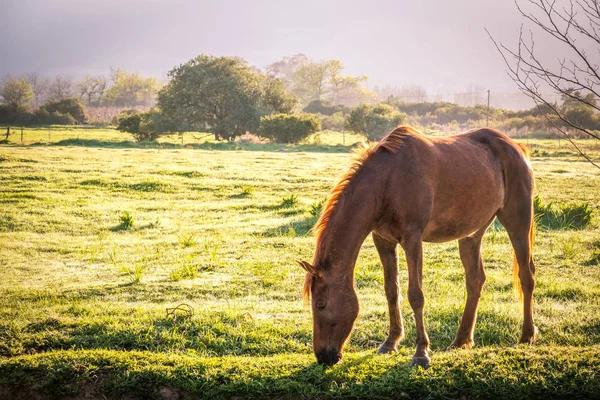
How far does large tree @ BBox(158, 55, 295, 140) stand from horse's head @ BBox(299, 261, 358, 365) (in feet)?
146

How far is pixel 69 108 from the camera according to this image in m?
62.5

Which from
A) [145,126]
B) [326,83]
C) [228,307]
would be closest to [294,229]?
[228,307]

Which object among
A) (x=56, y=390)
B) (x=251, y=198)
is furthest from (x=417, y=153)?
(x=251, y=198)

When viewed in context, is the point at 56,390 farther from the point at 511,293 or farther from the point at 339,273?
the point at 511,293

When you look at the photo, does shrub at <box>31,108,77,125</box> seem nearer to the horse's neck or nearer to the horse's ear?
the horse's neck

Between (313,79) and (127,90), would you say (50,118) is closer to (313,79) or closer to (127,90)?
(127,90)

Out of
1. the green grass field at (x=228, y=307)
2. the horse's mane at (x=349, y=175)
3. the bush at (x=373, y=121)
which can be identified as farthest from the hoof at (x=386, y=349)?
the bush at (x=373, y=121)

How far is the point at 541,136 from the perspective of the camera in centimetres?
4797

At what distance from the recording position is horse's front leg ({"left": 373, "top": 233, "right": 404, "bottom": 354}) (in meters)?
5.93

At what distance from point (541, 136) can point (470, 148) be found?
151 ft

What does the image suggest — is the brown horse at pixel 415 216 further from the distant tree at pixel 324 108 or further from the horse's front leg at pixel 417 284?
the distant tree at pixel 324 108

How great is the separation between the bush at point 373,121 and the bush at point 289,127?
13.4 feet

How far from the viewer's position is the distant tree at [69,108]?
6153 centimetres

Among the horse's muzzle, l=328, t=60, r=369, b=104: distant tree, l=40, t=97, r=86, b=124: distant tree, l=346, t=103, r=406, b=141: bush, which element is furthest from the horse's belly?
l=328, t=60, r=369, b=104: distant tree
